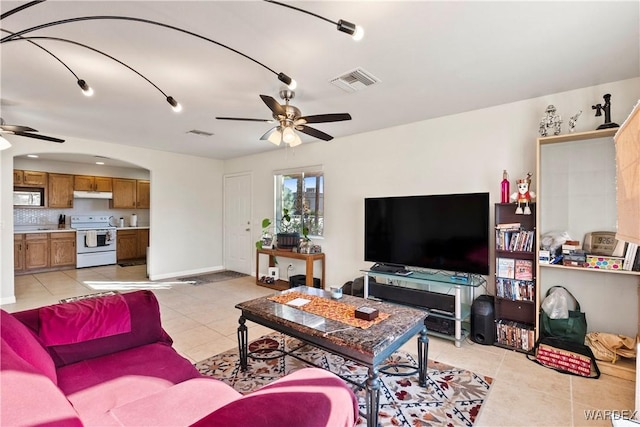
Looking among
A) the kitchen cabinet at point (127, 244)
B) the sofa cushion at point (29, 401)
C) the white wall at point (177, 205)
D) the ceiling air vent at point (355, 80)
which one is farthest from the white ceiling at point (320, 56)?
the kitchen cabinet at point (127, 244)

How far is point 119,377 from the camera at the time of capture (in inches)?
61.0

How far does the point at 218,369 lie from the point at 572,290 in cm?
340

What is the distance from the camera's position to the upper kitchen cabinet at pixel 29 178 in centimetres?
631

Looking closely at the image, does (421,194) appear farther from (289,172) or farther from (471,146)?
(289,172)

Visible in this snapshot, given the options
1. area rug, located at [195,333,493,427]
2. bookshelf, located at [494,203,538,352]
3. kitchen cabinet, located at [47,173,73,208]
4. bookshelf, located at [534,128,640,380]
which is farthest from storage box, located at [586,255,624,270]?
kitchen cabinet, located at [47,173,73,208]

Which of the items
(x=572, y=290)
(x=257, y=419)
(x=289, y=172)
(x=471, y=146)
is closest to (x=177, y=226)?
(x=289, y=172)

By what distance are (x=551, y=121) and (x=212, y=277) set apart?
586cm

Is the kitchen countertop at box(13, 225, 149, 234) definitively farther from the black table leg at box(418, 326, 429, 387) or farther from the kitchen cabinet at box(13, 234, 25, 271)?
the black table leg at box(418, 326, 429, 387)

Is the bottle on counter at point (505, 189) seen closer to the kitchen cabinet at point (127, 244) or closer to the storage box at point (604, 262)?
the storage box at point (604, 262)

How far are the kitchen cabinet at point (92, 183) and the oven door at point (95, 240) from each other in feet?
3.67

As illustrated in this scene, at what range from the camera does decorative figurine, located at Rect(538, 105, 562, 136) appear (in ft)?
9.20

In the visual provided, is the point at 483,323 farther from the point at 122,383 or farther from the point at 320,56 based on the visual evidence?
the point at 122,383

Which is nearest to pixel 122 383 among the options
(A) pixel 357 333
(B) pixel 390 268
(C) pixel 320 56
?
(A) pixel 357 333

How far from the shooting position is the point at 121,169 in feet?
25.9
